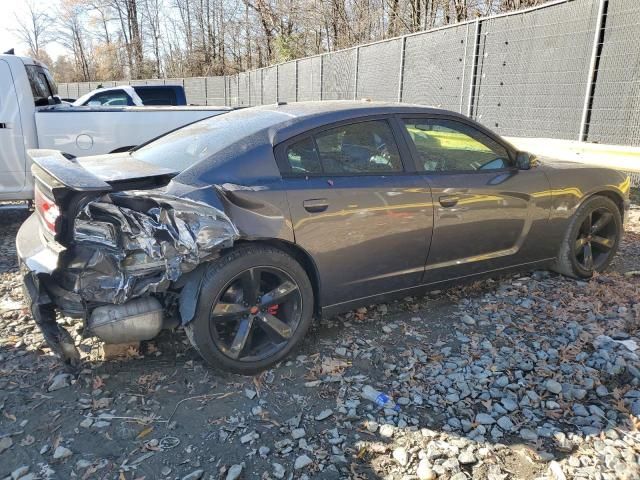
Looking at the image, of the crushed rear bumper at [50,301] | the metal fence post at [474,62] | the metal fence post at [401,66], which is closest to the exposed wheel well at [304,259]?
the crushed rear bumper at [50,301]

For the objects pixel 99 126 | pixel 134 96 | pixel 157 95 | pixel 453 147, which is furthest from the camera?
pixel 157 95

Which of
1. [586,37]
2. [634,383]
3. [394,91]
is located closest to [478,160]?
[634,383]

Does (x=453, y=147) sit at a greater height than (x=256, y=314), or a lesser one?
greater

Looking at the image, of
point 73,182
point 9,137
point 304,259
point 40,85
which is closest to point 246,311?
point 304,259

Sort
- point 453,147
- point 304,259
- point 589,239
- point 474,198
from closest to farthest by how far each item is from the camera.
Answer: point 304,259 < point 474,198 < point 453,147 < point 589,239

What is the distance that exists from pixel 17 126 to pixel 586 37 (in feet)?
26.7

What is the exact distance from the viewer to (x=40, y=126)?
249 inches

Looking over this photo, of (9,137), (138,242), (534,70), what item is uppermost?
(534,70)

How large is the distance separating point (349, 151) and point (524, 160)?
1.64m

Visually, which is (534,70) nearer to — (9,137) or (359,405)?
(359,405)

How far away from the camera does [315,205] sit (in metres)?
3.39

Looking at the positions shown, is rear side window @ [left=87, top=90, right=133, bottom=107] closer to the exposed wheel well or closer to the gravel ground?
the gravel ground

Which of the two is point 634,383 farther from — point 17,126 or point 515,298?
point 17,126

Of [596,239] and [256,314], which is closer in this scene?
[256,314]
